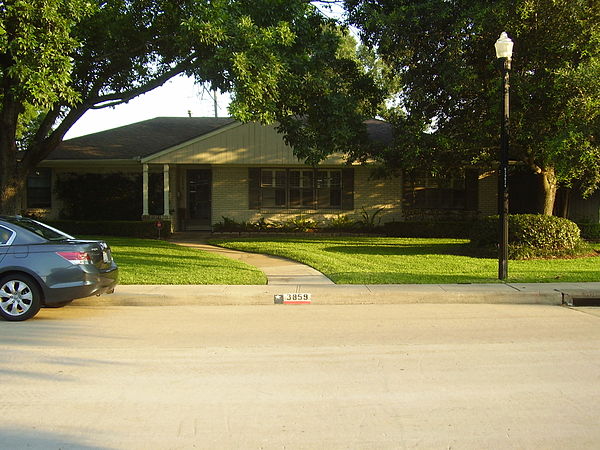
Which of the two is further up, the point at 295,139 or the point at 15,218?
the point at 295,139

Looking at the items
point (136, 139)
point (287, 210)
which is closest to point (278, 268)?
point (287, 210)

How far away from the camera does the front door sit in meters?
22.9

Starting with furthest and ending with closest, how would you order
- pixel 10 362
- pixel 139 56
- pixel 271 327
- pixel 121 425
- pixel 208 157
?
pixel 208 157
pixel 139 56
pixel 271 327
pixel 10 362
pixel 121 425

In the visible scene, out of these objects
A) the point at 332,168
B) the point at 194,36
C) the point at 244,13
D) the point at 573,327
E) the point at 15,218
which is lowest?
the point at 573,327

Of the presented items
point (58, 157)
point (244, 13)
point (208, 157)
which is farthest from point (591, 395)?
point (58, 157)

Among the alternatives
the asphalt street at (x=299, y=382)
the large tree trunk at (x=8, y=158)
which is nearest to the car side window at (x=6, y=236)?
the asphalt street at (x=299, y=382)

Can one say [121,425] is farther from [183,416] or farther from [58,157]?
[58,157]

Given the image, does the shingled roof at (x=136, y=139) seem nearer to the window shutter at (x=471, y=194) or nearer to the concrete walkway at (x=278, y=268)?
the concrete walkway at (x=278, y=268)

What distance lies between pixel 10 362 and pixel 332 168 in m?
16.8

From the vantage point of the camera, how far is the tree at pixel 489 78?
42.9 ft

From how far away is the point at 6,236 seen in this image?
7977 millimetres

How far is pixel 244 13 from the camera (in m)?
13.1

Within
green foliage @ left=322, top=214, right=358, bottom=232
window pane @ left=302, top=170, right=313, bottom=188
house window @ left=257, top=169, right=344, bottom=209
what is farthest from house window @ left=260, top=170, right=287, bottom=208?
green foliage @ left=322, top=214, right=358, bottom=232

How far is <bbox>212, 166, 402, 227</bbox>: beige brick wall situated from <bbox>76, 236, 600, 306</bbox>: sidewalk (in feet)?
35.3
